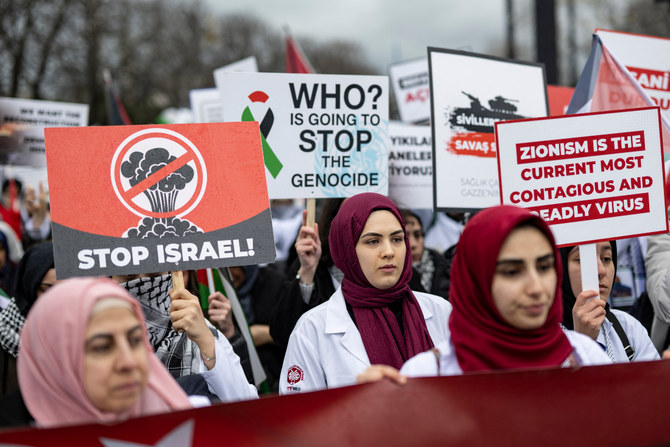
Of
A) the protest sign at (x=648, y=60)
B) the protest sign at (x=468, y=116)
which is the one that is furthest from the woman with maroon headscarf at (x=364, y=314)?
the protest sign at (x=648, y=60)

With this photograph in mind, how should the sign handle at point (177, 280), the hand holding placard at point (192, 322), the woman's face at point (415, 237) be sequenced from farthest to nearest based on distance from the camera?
the woman's face at point (415, 237) → the sign handle at point (177, 280) → the hand holding placard at point (192, 322)

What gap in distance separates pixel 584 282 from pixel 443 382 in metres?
1.08

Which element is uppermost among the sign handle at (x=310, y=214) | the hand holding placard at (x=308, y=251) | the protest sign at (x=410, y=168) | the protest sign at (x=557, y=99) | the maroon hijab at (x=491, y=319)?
the protest sign at (x=557, y=99)

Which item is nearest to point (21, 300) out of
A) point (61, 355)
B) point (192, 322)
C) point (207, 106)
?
point (192, 322)

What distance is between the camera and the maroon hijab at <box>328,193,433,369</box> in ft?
10.1

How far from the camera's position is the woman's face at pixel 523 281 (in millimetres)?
2275

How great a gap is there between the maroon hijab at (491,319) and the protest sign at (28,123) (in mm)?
5294

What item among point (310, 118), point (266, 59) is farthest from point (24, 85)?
point (266, 59)

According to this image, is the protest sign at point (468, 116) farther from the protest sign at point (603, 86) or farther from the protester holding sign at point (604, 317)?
the protester holding sign at point (604, 317)

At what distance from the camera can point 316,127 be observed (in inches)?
163

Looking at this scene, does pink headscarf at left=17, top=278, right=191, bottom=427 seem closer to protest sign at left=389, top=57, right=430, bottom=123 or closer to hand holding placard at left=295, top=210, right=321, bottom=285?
hand holding placard at left=295, top=210, right=321, bottom=285

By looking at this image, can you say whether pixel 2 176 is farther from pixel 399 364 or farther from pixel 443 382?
pixel 443 382

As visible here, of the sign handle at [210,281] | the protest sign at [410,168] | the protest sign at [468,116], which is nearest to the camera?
the sign handle at [210,281]

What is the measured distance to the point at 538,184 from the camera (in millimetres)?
3201
